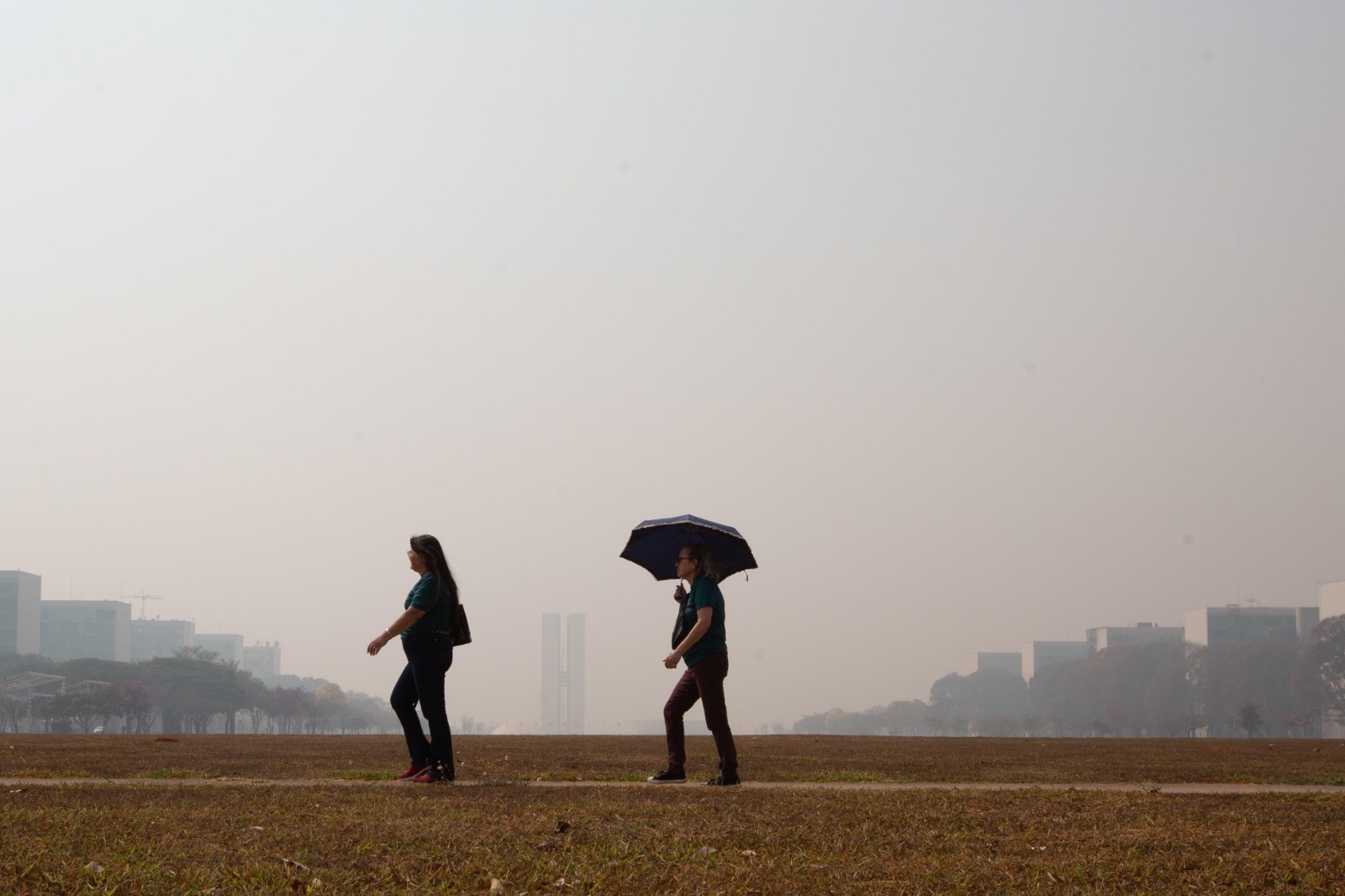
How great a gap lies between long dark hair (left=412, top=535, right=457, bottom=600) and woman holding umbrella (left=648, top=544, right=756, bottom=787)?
2019mm

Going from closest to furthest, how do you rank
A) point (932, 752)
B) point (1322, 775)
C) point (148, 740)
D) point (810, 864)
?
point (810, 864), point (1322, 775), point (932, 752), point (148, 740)

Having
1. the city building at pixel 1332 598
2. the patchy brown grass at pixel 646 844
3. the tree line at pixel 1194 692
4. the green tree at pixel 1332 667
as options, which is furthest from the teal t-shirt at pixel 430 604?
the city building at pixel 1332 598

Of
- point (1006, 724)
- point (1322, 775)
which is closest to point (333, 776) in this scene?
point (1322, 775)

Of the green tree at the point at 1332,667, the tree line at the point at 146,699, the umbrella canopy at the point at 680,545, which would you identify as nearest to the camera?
the umbrella canopy at the point at 680,545

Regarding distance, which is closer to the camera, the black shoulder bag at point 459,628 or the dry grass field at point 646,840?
the dry grass field at point 646,840

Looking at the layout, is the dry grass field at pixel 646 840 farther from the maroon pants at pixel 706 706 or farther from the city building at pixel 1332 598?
the city building at pixel 1332 598

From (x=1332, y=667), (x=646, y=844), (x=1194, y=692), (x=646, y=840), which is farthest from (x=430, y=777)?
(x=1194, y=692)

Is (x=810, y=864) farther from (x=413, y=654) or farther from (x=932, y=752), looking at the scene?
(x=932, y=752)

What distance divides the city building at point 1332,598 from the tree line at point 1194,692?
18.5 metres

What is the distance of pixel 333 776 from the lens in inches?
479

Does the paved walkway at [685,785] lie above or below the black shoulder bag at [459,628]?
below

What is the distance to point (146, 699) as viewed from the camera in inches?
4395

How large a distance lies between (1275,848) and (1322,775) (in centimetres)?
956

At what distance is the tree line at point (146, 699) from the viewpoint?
103m
